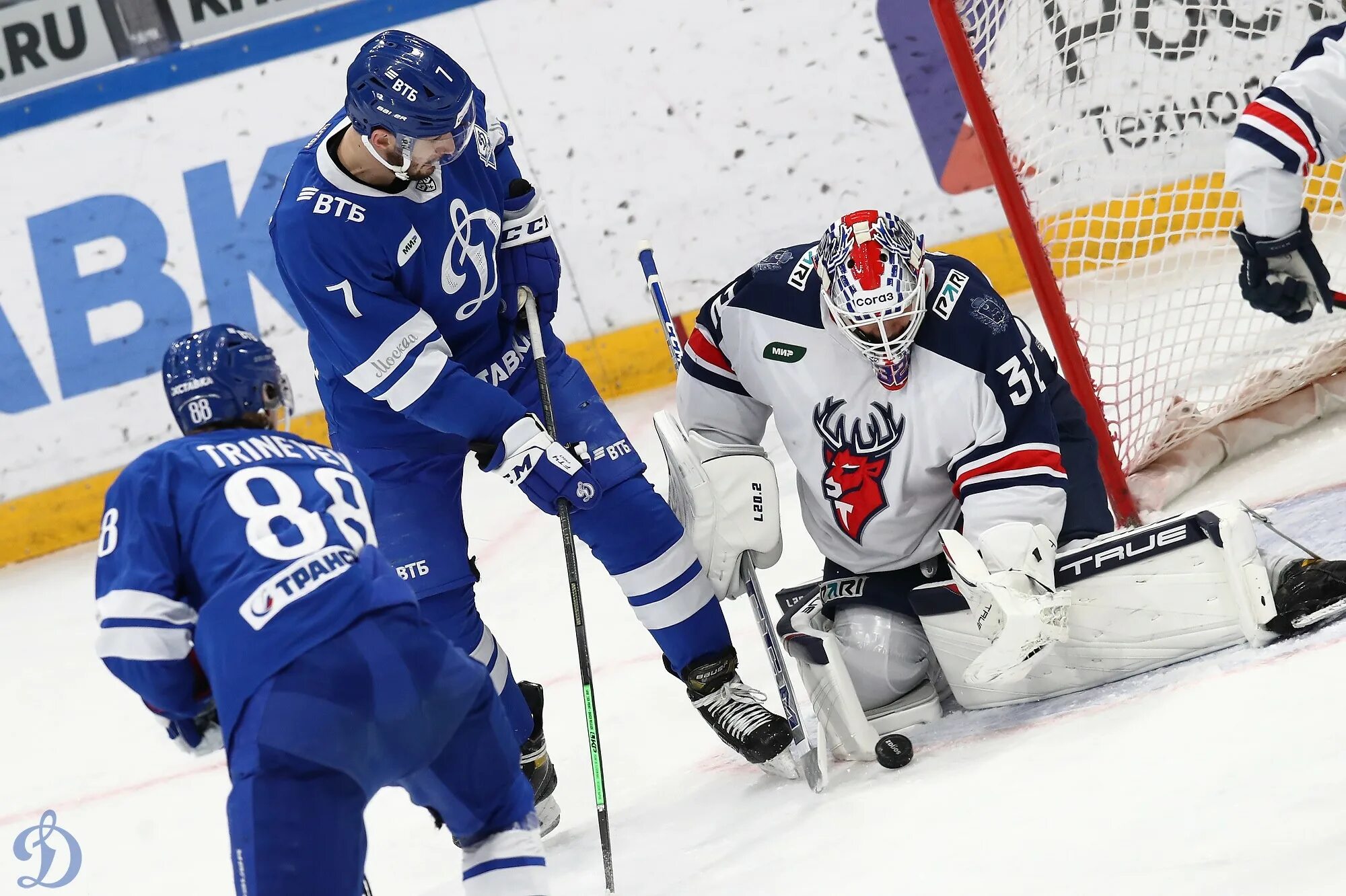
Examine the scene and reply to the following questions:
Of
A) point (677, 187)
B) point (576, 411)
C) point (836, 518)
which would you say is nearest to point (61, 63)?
point (677, 187)

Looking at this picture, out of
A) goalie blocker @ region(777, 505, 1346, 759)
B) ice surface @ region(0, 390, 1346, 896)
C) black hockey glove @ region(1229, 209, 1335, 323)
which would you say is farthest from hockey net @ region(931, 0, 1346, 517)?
goalie blocker @ region(777, 505, 1346, 759)

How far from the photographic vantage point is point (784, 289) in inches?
112

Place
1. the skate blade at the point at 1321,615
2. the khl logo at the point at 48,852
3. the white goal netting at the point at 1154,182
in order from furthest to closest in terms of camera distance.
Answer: the white goal netting at the point at 1154,182 < the khl logo at the point at 48,852 < the skate blade at the point at 1321,615

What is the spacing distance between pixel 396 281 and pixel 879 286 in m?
0.91

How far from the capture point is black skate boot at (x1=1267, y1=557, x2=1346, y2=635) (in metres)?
2.47

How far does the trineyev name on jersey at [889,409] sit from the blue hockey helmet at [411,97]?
67 cm

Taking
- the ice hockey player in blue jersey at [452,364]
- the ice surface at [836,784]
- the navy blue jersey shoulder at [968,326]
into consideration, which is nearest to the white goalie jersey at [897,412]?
the navy blue jersey shoulder at [968,326]

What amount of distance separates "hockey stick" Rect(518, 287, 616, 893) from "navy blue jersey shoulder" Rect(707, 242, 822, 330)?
1.21 ft

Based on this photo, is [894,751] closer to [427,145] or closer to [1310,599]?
[1310,599]

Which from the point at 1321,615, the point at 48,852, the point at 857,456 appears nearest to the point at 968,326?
the point at 857,456

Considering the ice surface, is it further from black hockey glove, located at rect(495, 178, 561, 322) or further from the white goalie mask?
black hockey glove, located at rect(495, 178, 561, 322)

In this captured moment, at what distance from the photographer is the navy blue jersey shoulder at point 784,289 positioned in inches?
111

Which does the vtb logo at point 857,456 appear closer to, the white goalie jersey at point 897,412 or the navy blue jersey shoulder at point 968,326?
the white goalie jersey at point 897,412

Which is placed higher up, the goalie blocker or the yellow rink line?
the yellow rink line
